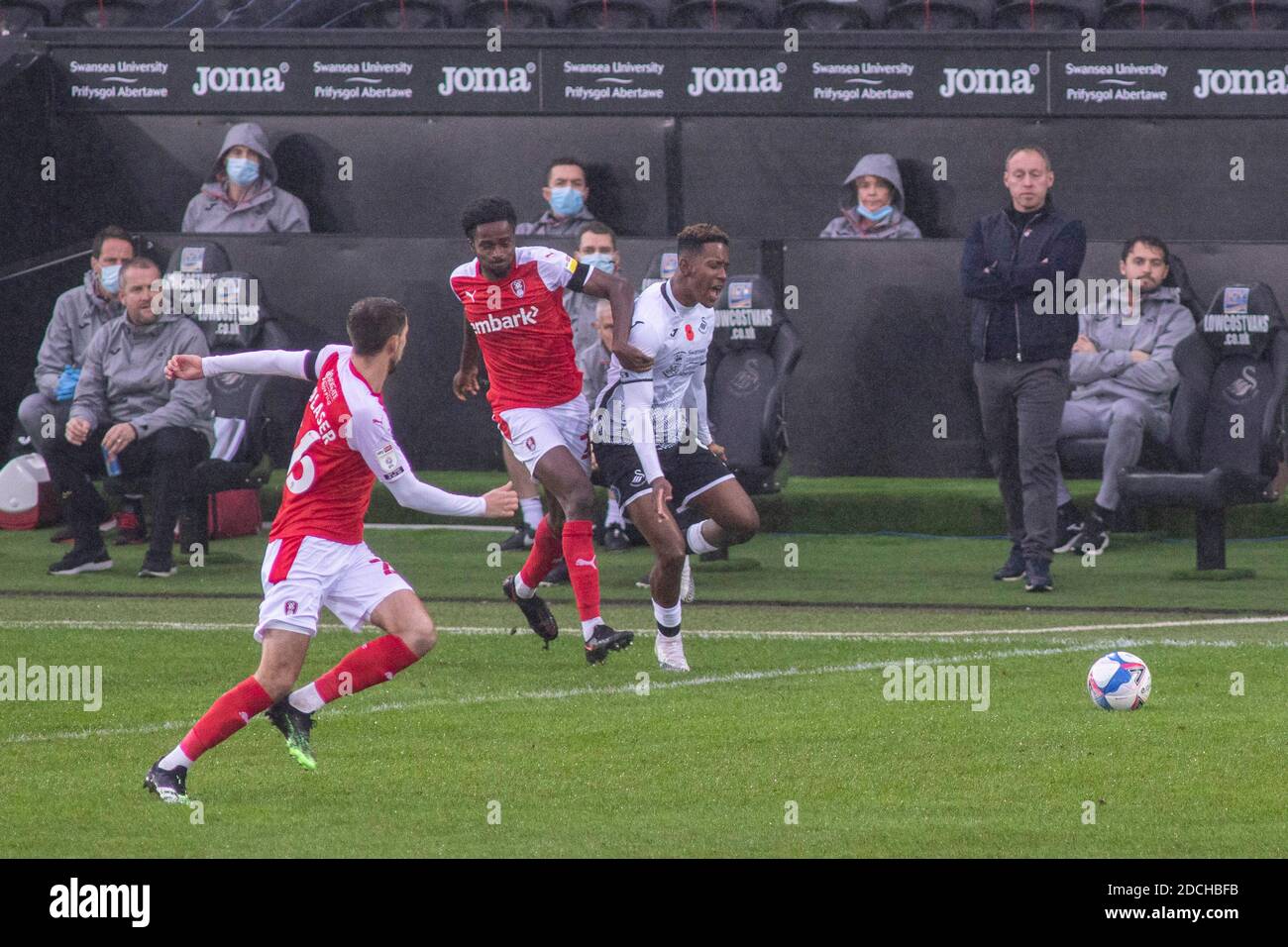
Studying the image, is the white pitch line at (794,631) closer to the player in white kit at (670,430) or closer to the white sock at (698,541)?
the white sock at (698,541)

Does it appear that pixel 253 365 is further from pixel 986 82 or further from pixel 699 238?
pixel 986 82

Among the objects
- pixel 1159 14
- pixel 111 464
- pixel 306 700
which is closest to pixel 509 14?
pixel 1159 14

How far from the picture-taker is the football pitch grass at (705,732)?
6.48 metres

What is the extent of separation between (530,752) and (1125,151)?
10.3 metres

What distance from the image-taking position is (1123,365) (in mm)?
13820

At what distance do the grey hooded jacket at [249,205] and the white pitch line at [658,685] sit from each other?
776 centimetres

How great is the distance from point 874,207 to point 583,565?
646cm

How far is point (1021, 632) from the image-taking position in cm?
1059

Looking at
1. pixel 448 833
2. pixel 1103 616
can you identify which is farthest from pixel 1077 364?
pixel 448 833

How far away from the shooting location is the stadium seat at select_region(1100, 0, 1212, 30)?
17.1 meters

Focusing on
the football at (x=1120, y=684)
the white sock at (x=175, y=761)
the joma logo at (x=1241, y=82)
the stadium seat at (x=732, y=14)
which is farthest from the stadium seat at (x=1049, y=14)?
the white sock at (x=175, y=761)

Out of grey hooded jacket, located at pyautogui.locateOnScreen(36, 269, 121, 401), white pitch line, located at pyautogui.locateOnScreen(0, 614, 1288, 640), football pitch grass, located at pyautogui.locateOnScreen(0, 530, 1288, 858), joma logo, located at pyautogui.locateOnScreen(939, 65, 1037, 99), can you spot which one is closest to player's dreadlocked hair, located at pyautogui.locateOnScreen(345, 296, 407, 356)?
football pitch grass, located at pyautogui.locateOnScreen(0, 530, 1288, 858)

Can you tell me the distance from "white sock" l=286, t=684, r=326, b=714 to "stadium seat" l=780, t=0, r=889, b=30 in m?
10.9

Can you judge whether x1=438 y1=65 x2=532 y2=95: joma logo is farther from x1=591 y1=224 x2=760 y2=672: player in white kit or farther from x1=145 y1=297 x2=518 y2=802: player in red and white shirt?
x1=145 y1=297 x2=518 y2=802: player in red and white shirt
